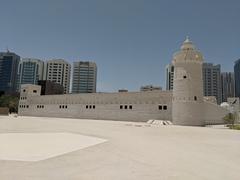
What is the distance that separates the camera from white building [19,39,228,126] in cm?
3228

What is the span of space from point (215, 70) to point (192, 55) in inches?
4090

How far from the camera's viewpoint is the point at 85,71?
5807 inches

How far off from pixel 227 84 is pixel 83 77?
322 feet

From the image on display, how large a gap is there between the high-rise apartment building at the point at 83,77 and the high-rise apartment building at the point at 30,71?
81.1ft

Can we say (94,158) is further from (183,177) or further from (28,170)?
(183,177)

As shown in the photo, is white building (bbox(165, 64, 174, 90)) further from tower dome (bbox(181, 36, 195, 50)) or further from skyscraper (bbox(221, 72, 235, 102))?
tower dome (bbox(181, 36, 195, 50))

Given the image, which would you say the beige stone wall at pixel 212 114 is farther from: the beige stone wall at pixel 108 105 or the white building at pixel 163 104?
the beige stone wall at pixel 108 105

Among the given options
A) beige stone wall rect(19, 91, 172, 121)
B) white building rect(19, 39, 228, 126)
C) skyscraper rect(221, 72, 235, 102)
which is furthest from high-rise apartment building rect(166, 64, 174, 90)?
white building rect(19, 39, 228, 126)

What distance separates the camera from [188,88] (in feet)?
106

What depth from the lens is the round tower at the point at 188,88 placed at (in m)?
32.0

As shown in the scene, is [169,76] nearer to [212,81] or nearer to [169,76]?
[169,76]

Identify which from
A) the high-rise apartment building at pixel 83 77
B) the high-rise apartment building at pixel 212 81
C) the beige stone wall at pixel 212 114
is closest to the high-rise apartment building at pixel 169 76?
the high-rise apartment building at pixel 212 81

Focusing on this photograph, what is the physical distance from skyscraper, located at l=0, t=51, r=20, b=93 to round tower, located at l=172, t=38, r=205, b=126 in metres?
136

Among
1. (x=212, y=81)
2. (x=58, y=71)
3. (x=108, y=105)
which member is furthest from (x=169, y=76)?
(x=108, y=105)
